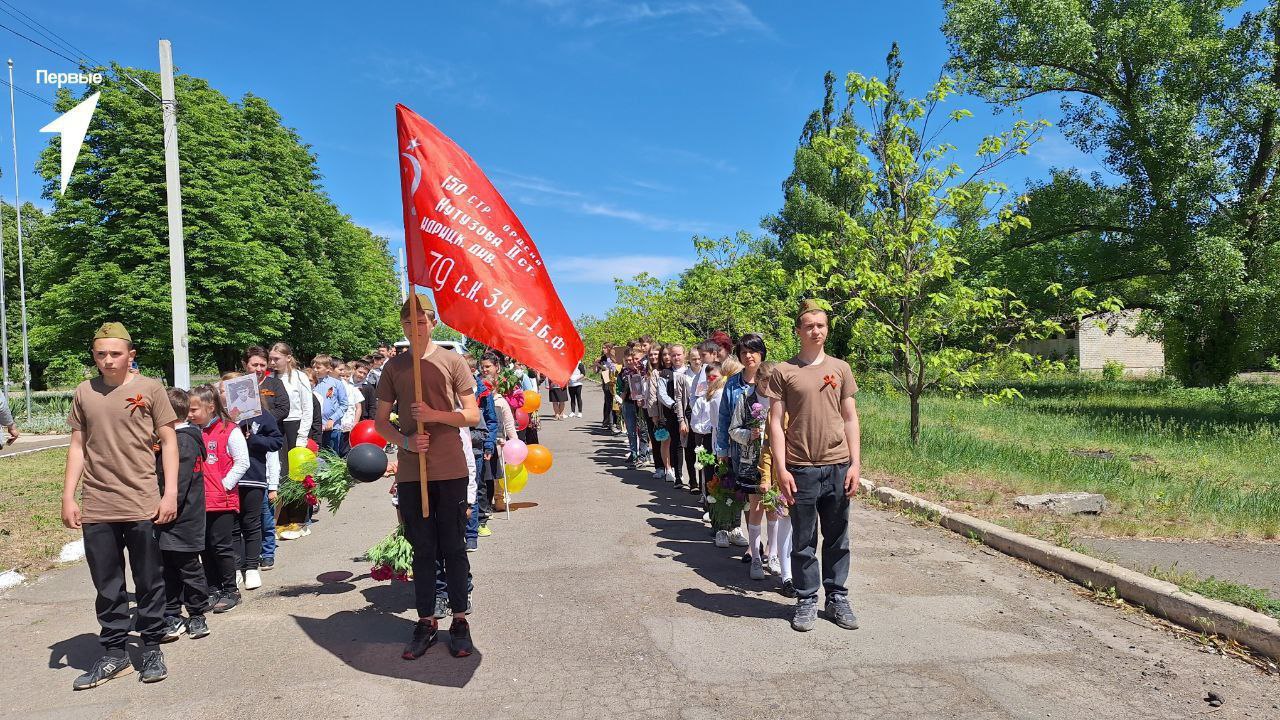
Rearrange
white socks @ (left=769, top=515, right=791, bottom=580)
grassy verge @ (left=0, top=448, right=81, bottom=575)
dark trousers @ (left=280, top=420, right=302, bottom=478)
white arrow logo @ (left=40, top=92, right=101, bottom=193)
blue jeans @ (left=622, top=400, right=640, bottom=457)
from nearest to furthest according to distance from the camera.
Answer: white socks @ (left=769, top=515, right=791, bottom=580) < grassy verge @ (left=0, top=448, right=81, bottom=575) < dark trousers @ (left=280, top=420, right=302, bottom=478) < white arrow logo @ (left=40, top=92, right=101, bottom=193) < blue jeans @ (left=622, top=400, right=640, bottom=457)

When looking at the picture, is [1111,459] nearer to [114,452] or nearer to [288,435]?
[288,435]

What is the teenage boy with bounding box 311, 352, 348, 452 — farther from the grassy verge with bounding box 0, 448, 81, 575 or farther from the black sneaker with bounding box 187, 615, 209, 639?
the black sneaker with bounding box 187, 615, 209, 639

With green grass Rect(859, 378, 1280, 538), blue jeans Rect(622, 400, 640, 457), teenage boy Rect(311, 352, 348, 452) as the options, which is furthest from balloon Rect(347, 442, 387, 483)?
blue jeans Rect(622, 400, 640, 457)

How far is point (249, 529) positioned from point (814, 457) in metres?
4.27

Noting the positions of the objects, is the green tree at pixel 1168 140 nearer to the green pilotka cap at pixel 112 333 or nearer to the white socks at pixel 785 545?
the white socks at pixel 785 545

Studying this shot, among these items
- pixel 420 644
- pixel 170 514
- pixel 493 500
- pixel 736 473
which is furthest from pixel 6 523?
pixel 736 473

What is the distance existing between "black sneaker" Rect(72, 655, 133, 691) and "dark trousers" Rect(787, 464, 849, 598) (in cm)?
388

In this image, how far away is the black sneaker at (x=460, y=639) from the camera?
438cm

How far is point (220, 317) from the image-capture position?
26.1 metres

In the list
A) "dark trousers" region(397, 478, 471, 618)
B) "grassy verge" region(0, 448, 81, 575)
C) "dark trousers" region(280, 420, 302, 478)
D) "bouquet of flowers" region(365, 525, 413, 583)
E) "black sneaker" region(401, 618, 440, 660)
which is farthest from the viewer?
"dark trousers" region(280, 420, 302, 478)

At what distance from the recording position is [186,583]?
15.8ft

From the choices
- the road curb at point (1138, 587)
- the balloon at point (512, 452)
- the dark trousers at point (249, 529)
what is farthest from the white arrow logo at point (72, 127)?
the road curb at point (1138, 587)

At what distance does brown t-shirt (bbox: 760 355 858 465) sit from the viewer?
4875 mm

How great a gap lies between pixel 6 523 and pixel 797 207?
1632 inches
